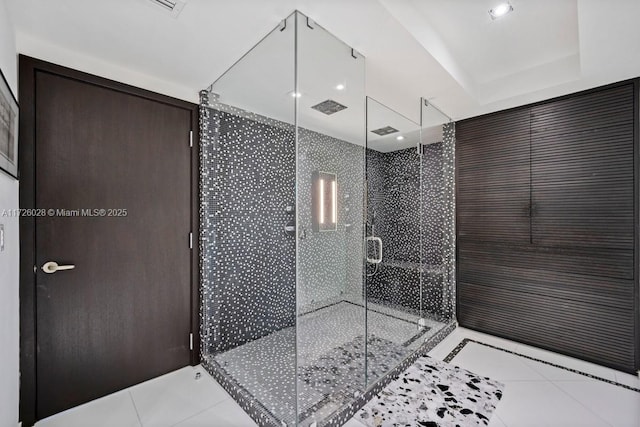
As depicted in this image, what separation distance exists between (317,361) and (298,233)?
1.04 metres

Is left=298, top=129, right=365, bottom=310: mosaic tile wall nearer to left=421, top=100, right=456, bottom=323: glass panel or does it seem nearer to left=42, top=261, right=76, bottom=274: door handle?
left=421, top=100, right=456, bottom=323: glass panel

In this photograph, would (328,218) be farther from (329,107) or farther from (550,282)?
(550,282)

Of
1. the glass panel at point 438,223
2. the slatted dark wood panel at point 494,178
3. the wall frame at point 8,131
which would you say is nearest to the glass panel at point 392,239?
the glass panel at point 438,223

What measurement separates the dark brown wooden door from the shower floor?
0.66m

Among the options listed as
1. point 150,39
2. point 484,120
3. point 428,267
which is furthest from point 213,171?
point 484,120

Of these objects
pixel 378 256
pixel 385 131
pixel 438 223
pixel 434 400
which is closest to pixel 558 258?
pixel 438 223

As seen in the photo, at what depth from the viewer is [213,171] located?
Result: 249 cm

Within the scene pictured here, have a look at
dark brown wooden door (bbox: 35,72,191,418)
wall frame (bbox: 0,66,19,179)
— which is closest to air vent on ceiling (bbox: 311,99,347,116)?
dark brown wooden door (bbox: 35,72,191,418)

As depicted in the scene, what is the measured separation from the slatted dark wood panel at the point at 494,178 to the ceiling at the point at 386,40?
368 millimetres

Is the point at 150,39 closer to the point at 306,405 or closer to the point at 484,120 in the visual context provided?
the point at 306,405

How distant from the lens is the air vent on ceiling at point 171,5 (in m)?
1.50

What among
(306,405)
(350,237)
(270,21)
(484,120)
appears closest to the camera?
(270,21)

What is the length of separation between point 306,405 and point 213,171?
195cm

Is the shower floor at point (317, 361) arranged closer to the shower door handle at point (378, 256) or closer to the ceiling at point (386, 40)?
the shower door handle at point (378, 256)
